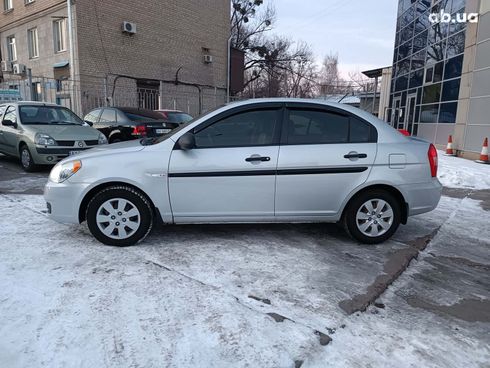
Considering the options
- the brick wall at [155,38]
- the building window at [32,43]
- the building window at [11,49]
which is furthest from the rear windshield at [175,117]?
the building window at [11,49]

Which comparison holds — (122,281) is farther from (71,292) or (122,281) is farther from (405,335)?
(405,335)

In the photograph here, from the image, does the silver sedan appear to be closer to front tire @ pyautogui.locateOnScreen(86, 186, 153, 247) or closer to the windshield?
front tire @ pyautogui.locateOnScreen(86, 186, 153, 247)

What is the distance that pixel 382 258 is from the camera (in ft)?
13.1

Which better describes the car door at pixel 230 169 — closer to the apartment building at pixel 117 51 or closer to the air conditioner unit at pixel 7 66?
the apartment building at pixel 117 51

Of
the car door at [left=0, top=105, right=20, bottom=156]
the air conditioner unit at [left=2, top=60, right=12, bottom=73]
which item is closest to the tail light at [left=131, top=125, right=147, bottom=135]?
the car door at [left=0, top=105, right=20, bottom=156]

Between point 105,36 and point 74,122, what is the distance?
10.5 meters

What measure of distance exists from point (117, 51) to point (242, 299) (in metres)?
18.1

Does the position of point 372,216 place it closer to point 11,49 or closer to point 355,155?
point 355,155

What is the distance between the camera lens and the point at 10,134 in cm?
872

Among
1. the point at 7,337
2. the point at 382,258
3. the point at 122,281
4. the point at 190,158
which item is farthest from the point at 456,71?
the point at 7,337

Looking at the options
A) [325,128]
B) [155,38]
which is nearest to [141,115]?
[325,128]

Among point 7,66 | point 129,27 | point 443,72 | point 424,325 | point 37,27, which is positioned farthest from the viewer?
point 7,66

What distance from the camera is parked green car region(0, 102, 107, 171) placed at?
7.91 meters

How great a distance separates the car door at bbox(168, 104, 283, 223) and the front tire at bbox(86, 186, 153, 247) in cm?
33
